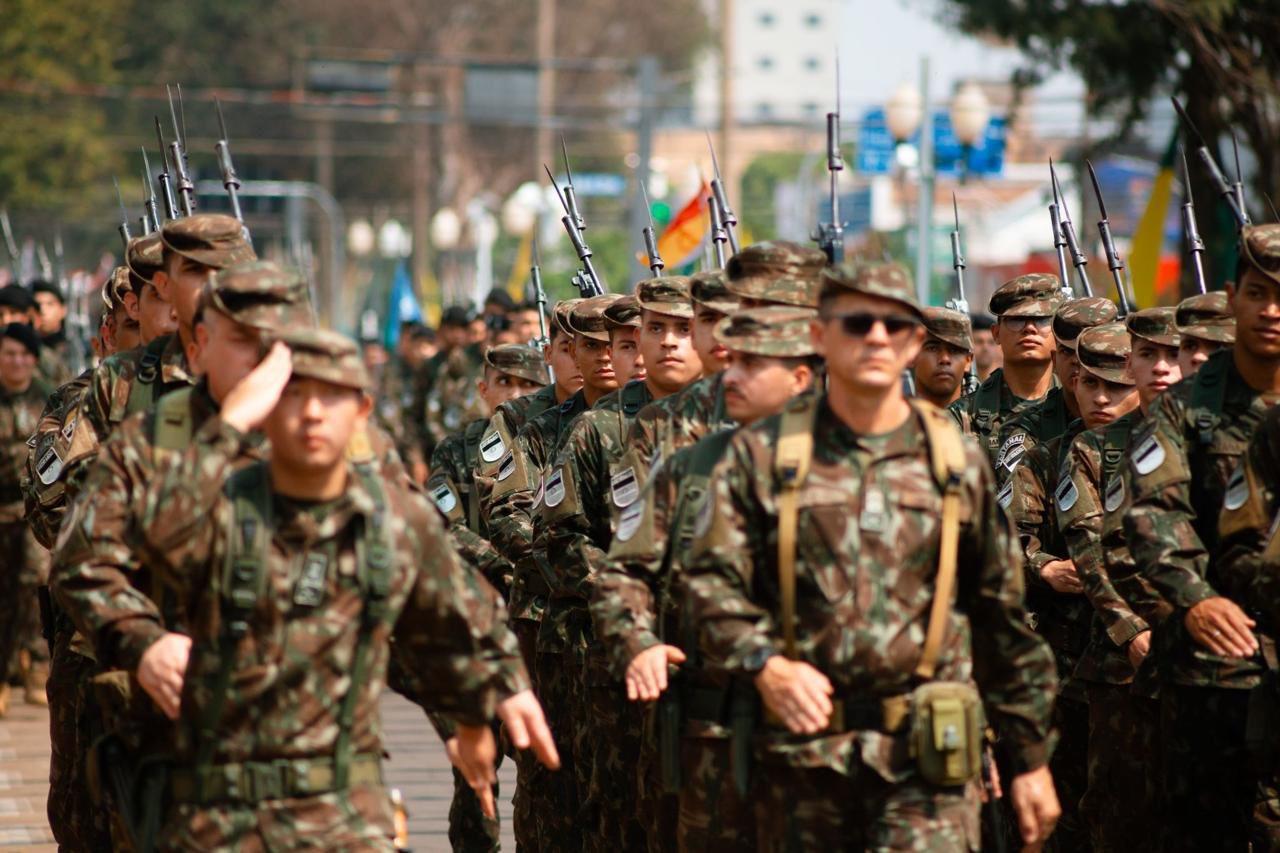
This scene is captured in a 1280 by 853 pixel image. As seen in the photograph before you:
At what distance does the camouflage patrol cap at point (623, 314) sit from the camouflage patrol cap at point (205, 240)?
2.53 meters

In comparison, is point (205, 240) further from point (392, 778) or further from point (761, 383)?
point (392, 778)

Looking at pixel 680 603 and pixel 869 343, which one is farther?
pixel 680 603

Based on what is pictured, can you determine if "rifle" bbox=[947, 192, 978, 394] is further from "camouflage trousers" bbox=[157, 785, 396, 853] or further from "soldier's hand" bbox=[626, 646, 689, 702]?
"camouflage trousers" bbox=[157, 785, 396, 853]

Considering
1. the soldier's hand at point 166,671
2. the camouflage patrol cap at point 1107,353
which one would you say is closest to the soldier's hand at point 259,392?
the soldier's hand at point 166,671

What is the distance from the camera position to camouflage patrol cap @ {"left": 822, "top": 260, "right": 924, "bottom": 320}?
610 centimetres

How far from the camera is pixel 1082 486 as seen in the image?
9.18 m

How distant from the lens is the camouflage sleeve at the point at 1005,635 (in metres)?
6.19

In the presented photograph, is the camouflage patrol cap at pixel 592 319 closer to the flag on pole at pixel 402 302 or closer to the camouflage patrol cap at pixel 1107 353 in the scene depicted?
the camouflage patrol cap at pixel 1107 353

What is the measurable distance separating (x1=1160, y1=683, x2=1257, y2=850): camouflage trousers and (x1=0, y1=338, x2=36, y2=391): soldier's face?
919 cm

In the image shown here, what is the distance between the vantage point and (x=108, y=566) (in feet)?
20.3

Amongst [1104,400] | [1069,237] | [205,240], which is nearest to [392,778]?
[1069,237]

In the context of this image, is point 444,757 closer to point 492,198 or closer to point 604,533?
point 604,533

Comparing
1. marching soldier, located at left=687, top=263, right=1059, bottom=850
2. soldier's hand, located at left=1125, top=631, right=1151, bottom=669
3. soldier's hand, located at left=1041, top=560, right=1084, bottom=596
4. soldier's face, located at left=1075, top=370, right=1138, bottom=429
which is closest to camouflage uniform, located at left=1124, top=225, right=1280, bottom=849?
soldier's hand, located at left=1125, top=631, right=1151, bottom=669

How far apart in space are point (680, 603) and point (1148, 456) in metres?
1.83
